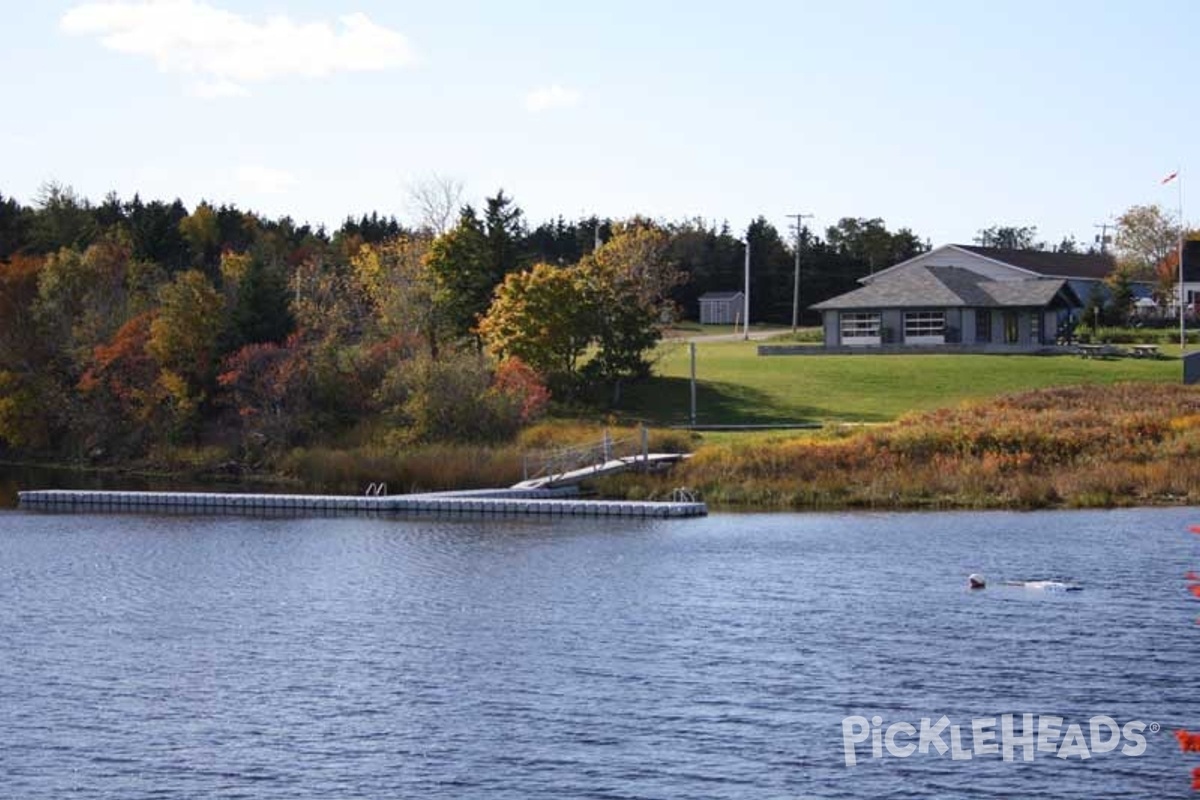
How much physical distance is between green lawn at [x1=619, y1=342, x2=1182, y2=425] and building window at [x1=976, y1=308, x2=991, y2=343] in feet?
30.3

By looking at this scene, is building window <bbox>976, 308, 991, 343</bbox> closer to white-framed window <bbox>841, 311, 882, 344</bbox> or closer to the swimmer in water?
white-framed window <bbox>841, 311, 882, 344</bbox>

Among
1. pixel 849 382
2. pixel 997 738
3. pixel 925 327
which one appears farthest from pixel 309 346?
pixel 997 738

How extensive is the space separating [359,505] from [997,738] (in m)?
37.6

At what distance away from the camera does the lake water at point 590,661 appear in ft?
84.9

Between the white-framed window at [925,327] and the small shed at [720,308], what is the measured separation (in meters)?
48.6

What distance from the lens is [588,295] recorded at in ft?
281

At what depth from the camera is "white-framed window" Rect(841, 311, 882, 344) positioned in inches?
4171

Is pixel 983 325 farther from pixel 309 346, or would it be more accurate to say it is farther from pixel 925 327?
pixel 309 346

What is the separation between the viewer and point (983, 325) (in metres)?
104

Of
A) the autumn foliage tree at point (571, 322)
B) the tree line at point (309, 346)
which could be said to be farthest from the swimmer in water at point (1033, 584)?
the autumn foliage tree at point (571, 322)

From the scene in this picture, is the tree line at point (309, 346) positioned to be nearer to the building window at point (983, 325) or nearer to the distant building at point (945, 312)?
the distant building at point (945, 312)

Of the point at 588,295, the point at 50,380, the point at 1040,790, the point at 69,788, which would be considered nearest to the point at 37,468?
the point at 50,380

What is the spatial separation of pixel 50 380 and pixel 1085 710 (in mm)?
68523

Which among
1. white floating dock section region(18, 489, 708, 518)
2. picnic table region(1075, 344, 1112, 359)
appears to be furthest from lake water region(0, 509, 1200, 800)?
picnic table region(1075, 344, 1112, 359)
